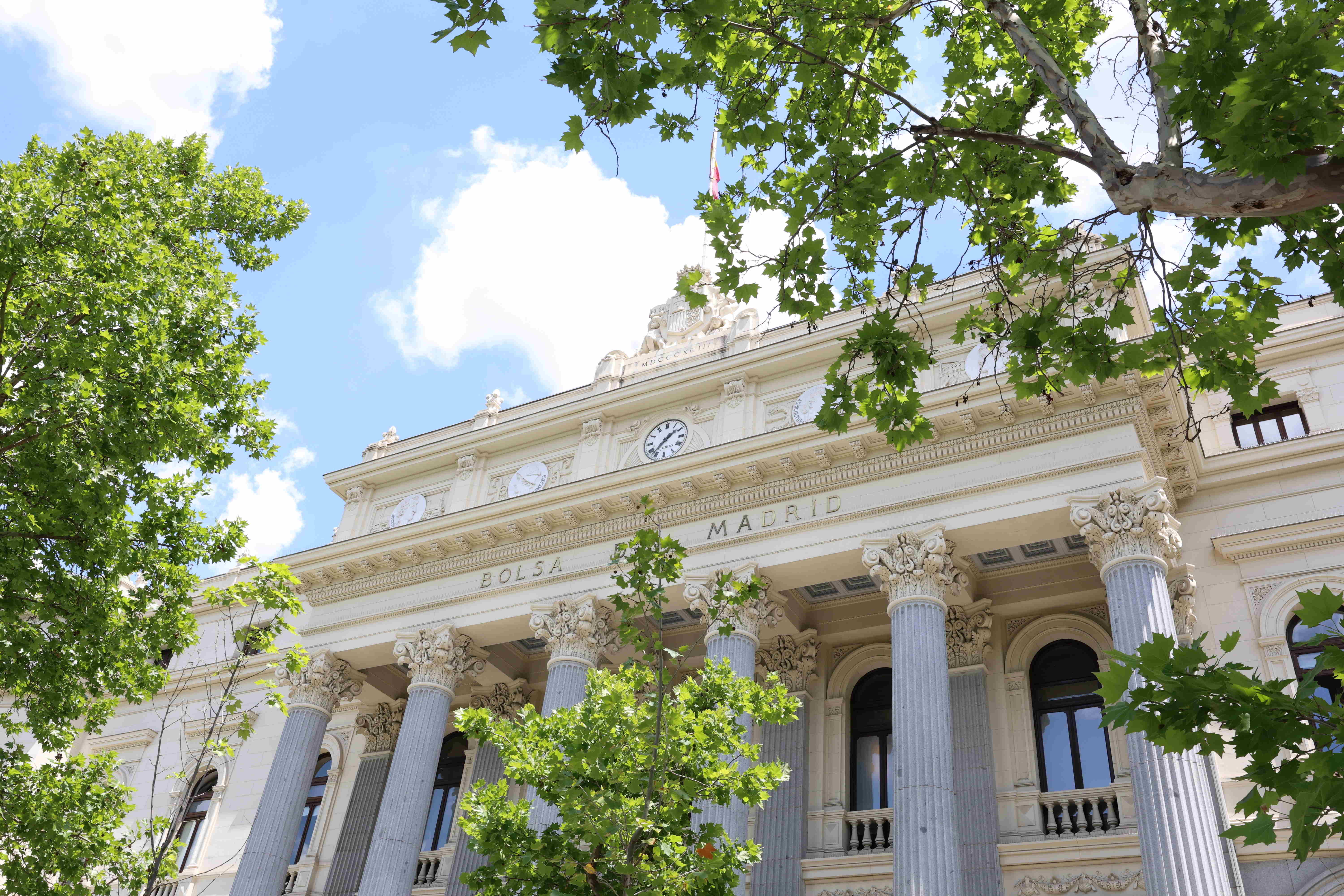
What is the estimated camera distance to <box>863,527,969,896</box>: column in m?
14.2

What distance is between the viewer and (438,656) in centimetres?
Result: 2100

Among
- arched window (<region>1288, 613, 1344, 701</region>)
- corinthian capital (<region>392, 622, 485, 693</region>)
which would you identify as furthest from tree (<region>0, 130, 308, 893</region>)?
arched window (<region>1288, 613, 1344, 701</region>)

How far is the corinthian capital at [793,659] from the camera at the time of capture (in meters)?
20.0

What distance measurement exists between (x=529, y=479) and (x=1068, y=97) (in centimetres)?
1773

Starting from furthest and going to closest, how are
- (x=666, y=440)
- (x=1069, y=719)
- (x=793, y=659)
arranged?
(x=666, y=440) < (x=793, y=659) < (x=1069, y=719)

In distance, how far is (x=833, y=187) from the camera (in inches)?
365

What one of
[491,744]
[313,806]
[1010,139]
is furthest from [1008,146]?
[313,806]

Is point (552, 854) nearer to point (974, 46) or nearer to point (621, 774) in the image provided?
point (621, 774)

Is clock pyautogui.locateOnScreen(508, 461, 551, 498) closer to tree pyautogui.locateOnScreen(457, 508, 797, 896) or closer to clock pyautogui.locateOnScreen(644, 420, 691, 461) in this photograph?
clock pyautogui.locateOnScreen(644, 420, 691, 461)

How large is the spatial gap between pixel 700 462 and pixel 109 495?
9.97 metres

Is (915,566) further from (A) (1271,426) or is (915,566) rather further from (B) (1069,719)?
(A) (1271,426)

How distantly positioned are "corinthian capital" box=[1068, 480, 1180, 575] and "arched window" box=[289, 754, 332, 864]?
16700mm

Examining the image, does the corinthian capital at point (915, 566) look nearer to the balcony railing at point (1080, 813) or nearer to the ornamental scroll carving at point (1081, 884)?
the balcony railing at point (1080, 813)

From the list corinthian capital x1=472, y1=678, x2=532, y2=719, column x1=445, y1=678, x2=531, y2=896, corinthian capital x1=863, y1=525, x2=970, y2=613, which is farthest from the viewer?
corinthian capital x1=472, y1=678, x2=532, y2=719
